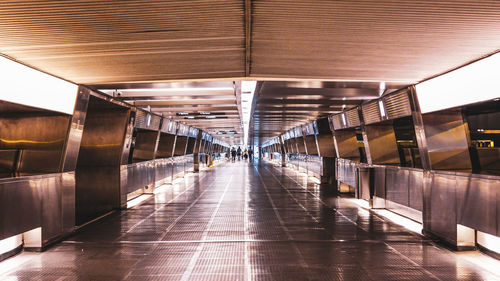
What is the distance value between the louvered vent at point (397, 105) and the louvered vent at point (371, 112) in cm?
74

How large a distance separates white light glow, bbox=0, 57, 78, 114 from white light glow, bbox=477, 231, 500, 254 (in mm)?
8413

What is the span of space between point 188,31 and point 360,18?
1997mm

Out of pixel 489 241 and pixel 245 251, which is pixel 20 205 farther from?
pixel 489 241

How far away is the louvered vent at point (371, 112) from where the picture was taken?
9854 millimetres

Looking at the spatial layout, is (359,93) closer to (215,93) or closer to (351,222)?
(351,222)

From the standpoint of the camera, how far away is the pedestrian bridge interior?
3.59m

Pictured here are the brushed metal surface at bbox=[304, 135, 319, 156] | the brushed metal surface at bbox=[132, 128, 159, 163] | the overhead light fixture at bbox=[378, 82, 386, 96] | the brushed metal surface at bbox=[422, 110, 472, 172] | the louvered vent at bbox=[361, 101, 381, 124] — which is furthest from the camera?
the brushed metal surface at bbox=[304, 135, 319, 156]

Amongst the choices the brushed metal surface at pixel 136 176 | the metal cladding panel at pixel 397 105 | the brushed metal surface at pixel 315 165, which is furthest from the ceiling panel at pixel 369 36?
the brushed metal surface at pixel 315 165

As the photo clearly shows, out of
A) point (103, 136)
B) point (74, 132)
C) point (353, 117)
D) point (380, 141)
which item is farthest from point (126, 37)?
point (353, 117)

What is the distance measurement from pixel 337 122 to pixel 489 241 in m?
8.71

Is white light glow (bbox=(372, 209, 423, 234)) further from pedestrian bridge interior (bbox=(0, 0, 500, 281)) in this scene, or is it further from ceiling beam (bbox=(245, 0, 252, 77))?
ceiling beam (bbox=(245, 0, 252, 77))

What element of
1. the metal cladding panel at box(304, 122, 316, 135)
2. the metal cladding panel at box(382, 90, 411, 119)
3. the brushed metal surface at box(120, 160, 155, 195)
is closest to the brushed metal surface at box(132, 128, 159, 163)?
the brushed metal surface at box(120, 160, 155, 195)

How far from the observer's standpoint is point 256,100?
1003cm

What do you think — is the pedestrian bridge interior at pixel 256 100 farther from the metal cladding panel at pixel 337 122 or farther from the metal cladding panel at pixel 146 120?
the metal cladding panel at pixel 337 122
